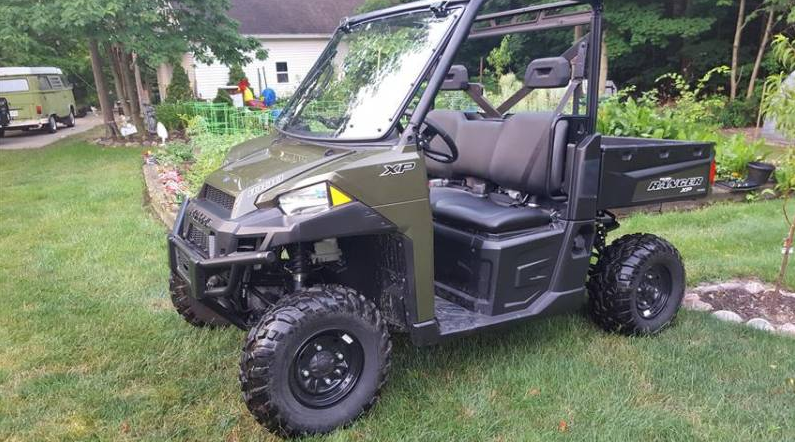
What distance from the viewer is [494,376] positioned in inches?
133

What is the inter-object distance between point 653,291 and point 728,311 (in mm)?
711

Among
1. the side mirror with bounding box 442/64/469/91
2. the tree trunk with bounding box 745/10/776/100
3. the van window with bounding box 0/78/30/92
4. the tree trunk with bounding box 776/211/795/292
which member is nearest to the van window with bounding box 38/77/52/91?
the van window with bounding box 0/78/30/92

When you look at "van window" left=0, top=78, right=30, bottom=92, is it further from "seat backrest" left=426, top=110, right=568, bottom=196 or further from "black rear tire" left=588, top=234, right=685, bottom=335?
"black rear tire" left=588, top=234, right=685, bottom=335

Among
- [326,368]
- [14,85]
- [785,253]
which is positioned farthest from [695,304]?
[14,85]

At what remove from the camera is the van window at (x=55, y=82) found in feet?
62.5

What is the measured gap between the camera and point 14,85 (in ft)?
56.7

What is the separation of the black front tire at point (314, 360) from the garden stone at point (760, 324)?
2508 mm

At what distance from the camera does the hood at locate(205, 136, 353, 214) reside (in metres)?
2.78

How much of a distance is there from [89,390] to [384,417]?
1.54 m

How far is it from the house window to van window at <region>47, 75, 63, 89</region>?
28.3 ft

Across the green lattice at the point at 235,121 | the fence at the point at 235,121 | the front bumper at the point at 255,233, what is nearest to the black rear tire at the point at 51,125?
the fence at the point at 235,121

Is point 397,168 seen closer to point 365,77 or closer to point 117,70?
point 365,77

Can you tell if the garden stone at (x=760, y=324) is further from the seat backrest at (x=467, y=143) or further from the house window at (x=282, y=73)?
the house window at (x=282, y=73)

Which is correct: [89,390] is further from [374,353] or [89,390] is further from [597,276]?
[597,276]
